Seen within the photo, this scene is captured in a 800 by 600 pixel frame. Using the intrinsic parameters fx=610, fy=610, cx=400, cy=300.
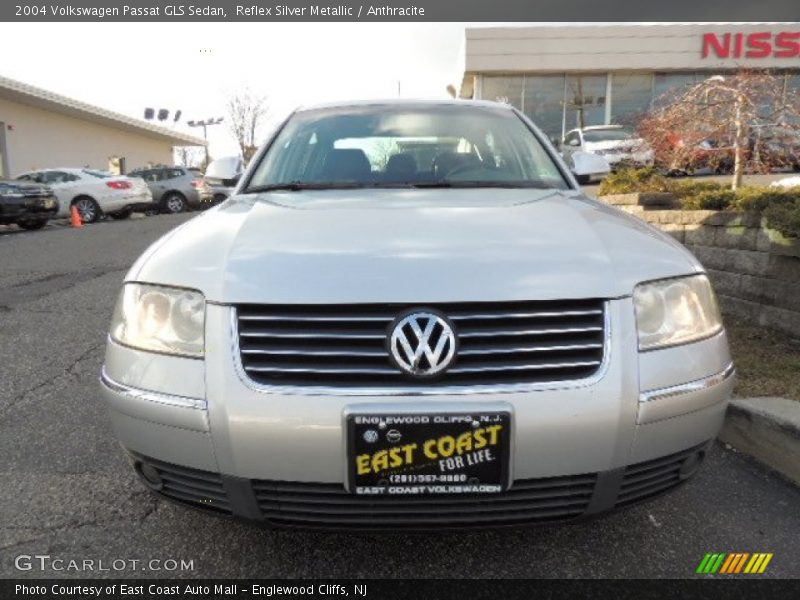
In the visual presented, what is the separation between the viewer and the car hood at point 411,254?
1666 mm

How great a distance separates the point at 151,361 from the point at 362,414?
67 centimetres

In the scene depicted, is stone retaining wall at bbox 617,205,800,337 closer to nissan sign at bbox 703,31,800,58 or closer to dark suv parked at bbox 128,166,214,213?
dark suv parked at bbox 128,166,214,213

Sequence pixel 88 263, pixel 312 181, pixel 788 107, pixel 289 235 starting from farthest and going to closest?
1. pixel 88 263
2. pixel 788 107
3. pixel 312 181
4. pixel 289 235

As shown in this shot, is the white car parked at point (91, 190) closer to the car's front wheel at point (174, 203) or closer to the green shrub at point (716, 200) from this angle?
the car's front wheel at point (174, 203)

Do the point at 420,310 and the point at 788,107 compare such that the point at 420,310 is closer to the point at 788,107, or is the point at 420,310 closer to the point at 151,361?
the point at 151,361

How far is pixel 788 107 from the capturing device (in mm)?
6477

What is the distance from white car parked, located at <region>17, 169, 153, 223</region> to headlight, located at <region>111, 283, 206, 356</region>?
16.9 meters

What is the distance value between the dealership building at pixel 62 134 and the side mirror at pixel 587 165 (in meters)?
23.7

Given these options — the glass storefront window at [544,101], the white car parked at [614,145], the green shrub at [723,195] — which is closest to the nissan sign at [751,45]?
the glass storefront window at [544,101]

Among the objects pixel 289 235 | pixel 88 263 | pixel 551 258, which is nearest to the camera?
pixel 551 258

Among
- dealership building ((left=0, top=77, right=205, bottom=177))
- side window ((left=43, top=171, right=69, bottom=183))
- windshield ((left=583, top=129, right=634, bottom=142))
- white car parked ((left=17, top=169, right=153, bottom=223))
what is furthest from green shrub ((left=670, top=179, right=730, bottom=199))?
dealership building ((left=0, top=77, right=205, bottom=177))

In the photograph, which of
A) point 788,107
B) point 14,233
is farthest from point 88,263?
point 788,107

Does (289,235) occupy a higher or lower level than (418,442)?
higher

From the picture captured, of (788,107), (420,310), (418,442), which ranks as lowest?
(418,442)
